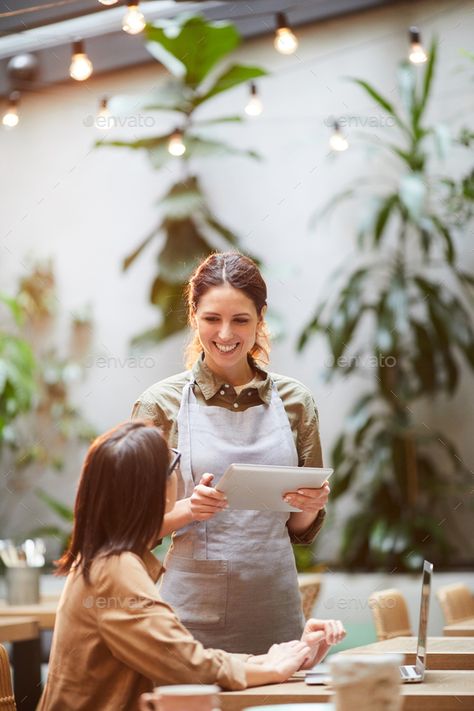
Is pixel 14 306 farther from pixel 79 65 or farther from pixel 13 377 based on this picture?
pixel 79 65

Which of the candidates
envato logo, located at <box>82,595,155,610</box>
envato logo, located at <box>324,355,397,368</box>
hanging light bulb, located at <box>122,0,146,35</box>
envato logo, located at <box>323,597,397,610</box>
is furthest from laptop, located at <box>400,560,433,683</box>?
envato logo, located at <box>323,597,397,610</box>

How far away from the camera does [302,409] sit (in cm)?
252

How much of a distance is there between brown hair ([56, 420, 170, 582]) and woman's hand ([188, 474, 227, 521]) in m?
0.33

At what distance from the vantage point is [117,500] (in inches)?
71.5

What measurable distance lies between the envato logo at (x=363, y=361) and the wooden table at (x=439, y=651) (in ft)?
8.55

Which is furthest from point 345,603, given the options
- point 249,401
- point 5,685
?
point 5,685

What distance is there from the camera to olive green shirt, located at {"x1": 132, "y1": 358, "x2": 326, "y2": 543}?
2441 millimetres

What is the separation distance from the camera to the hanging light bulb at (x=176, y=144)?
557 cm

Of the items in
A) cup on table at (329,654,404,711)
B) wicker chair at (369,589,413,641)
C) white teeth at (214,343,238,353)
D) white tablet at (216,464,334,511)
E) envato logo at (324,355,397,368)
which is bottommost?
wicker chair at (369,589,413,641)

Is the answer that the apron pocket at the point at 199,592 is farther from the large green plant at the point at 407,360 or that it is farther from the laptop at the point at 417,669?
the large green plant at the point at 407,360

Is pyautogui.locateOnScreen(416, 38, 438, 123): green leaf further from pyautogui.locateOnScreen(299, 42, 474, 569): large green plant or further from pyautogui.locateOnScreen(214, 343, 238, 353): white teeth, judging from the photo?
pyautogui.locateOnScreen(214, 343, 238, 353): white teeth

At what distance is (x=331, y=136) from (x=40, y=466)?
2.68 metres

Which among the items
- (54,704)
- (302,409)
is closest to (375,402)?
(302,409)

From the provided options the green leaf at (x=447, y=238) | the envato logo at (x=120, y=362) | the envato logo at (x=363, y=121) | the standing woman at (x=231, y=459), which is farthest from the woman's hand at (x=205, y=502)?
the envato logo at (x=120, y=362)
